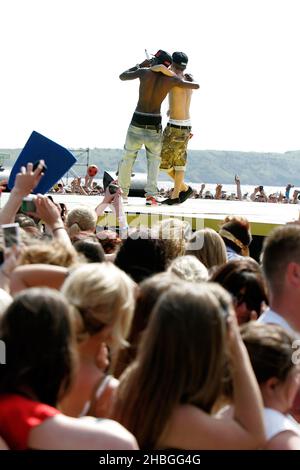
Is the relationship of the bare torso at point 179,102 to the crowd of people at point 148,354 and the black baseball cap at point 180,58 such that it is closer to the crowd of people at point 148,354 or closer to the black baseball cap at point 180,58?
the black baseball cap at point 180,58

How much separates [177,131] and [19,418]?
9918mm

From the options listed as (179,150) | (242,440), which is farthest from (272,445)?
(179,150)

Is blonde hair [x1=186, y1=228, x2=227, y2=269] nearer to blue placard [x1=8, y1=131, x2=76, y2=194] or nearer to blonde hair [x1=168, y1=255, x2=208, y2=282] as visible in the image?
blue placard [x1=8, y1=131, x2=76, y2=194]

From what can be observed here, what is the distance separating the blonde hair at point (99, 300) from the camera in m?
2.73

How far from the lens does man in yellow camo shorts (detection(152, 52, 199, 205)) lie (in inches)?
448

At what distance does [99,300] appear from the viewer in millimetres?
2736

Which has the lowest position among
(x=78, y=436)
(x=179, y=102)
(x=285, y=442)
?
(x=285, y=442)

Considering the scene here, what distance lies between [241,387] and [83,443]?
0.50 metres

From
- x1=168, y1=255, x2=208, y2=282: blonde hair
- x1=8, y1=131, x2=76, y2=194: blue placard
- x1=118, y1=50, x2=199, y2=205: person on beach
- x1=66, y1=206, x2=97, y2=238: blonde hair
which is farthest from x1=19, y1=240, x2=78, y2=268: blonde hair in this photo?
x1=118, y1=50, x2=199, y2=205: person on beach

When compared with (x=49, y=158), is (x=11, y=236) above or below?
below

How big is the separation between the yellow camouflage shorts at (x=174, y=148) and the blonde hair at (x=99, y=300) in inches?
366

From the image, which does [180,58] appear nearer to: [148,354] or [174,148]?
[174,148]

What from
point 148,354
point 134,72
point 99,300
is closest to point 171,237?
point 99,300
